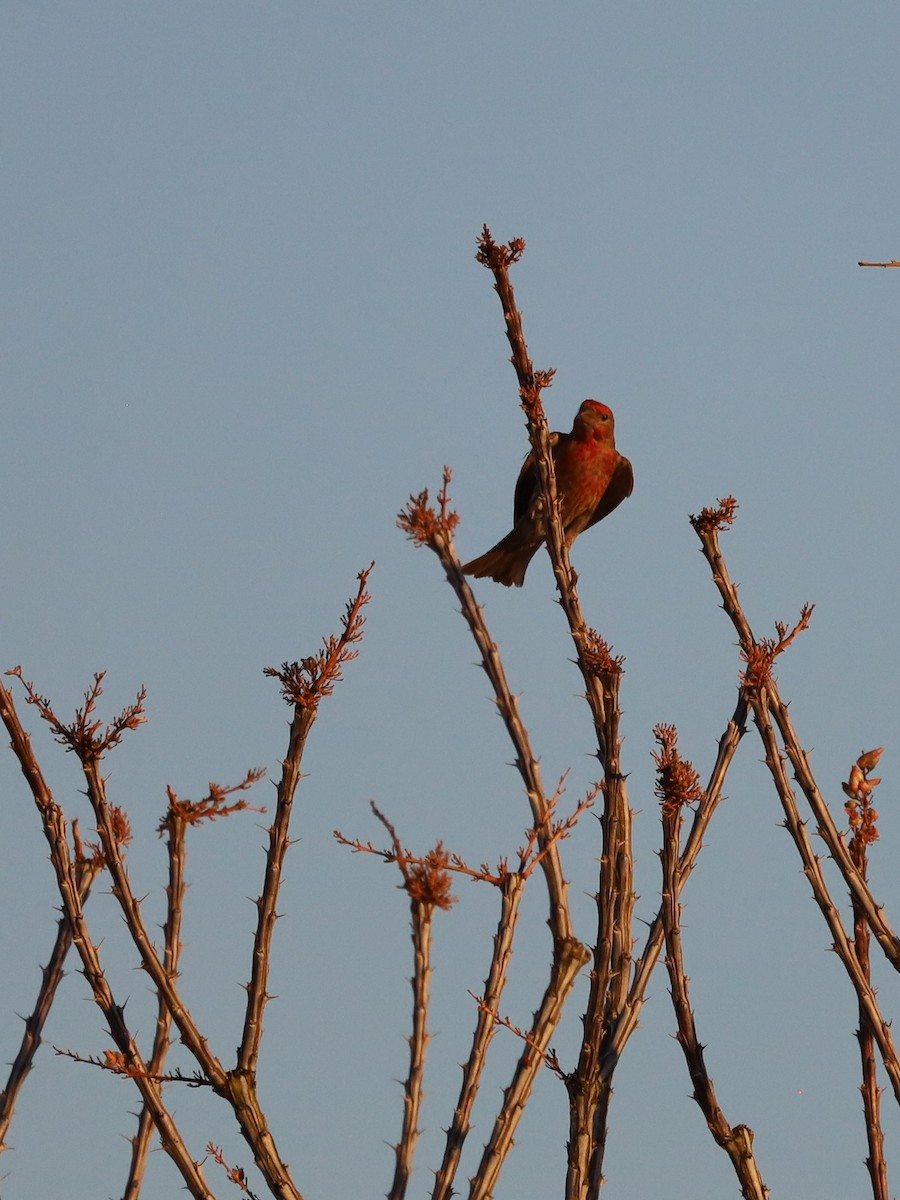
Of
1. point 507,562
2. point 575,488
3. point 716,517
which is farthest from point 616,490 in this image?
point 716,517

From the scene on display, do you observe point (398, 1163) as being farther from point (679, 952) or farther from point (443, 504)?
point (443, 504)

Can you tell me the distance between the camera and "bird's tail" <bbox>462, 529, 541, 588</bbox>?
9758 mm

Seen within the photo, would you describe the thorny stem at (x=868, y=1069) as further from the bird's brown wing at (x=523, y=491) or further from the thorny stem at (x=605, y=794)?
the bird's brown wing at (x=523, y=491)

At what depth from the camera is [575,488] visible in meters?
10.6

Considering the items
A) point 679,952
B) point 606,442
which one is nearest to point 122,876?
point 679,952

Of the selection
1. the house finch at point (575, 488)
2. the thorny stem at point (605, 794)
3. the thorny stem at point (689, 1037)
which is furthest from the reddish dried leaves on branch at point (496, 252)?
the house finch at point (575, 488)

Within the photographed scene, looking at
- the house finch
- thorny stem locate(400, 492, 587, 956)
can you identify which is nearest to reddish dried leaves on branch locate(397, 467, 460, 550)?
thorny stem locate(400, 492, 587, 956)

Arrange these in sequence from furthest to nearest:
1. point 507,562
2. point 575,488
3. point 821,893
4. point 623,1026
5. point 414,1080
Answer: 1. point 575,488
2. point 507,562
3. point 821,893
4. point 623,1026
5. point 414,1080

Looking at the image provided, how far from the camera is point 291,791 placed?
409 cm

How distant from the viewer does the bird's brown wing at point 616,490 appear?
11.1 m

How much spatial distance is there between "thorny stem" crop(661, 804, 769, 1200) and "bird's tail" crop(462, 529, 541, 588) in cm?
528

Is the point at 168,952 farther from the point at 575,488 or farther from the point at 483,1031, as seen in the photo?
the point at 575,488

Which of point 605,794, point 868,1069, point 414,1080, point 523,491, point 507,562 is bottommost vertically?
point 414,1080

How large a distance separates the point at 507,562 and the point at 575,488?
41.7 inches
